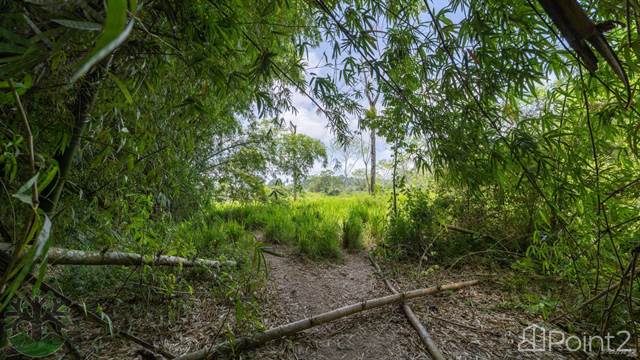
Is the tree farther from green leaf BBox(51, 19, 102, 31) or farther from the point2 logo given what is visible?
green leaf BBox(51, 19, 102, 31)

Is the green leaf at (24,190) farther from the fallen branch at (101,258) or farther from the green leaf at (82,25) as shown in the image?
the fallen branch at (101,258)

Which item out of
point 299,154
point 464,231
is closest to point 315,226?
point 299,154

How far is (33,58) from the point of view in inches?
10.6

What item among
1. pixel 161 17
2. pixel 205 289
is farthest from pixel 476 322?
pixel 161 17

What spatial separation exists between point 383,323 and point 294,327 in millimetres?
615

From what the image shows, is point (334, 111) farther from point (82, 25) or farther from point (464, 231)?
point (464, 231)

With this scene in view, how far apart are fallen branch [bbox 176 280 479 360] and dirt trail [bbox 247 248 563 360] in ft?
0.21

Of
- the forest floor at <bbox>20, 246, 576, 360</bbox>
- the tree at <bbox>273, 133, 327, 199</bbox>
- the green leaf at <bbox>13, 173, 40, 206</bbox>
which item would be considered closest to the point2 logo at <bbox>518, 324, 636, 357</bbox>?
the forest floor at <bbox>20, 246, 576, 360</bbox>

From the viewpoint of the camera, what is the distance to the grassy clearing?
2777 millimetres

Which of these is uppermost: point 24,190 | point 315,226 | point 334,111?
point 334,111

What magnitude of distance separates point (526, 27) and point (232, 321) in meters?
1.98

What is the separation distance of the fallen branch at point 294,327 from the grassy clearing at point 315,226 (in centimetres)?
109

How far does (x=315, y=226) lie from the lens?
3.10 meters

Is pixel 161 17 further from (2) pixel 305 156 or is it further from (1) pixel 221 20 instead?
(2) pixel 305 156
